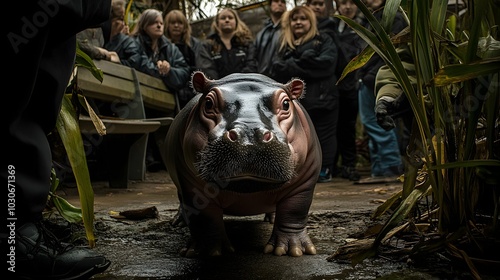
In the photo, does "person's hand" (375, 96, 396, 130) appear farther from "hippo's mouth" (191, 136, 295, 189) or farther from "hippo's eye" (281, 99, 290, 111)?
"hippo's mouth" (191, 136, 295, 189)

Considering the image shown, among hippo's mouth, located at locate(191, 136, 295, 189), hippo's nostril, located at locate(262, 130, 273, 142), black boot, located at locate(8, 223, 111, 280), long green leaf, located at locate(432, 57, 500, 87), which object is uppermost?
long green leaf, located at locate(432, 57, 500, 87)

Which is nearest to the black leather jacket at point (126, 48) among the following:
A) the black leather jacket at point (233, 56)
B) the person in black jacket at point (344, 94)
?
the black leather jacket at point (233, 56)

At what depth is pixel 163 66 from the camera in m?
6.26

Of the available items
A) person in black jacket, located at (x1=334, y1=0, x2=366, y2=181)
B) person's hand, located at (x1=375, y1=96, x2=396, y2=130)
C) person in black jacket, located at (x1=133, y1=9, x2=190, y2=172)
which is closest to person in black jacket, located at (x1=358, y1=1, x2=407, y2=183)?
person in black jacket, located at (x1=334, y1=0, x2=366, y2=181)

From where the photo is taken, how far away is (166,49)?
21.0ft

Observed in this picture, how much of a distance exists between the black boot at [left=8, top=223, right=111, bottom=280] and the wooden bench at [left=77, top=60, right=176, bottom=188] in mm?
2469

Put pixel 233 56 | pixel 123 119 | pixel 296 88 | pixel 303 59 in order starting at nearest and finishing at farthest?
pixel 296 88 < pixel 123 119 < pixel 303 59 < pixel 233 56

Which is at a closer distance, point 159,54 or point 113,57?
point 113,57

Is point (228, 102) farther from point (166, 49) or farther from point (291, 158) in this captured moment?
point (166, 49)

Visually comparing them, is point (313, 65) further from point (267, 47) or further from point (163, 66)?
point (163, 66)

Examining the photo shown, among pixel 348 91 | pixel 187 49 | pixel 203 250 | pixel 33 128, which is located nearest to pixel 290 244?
pixel 203 250

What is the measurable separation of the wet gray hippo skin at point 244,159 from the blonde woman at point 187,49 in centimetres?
364

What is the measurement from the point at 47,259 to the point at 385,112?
1.77 m

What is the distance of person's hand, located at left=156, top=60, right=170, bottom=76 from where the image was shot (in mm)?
6234
